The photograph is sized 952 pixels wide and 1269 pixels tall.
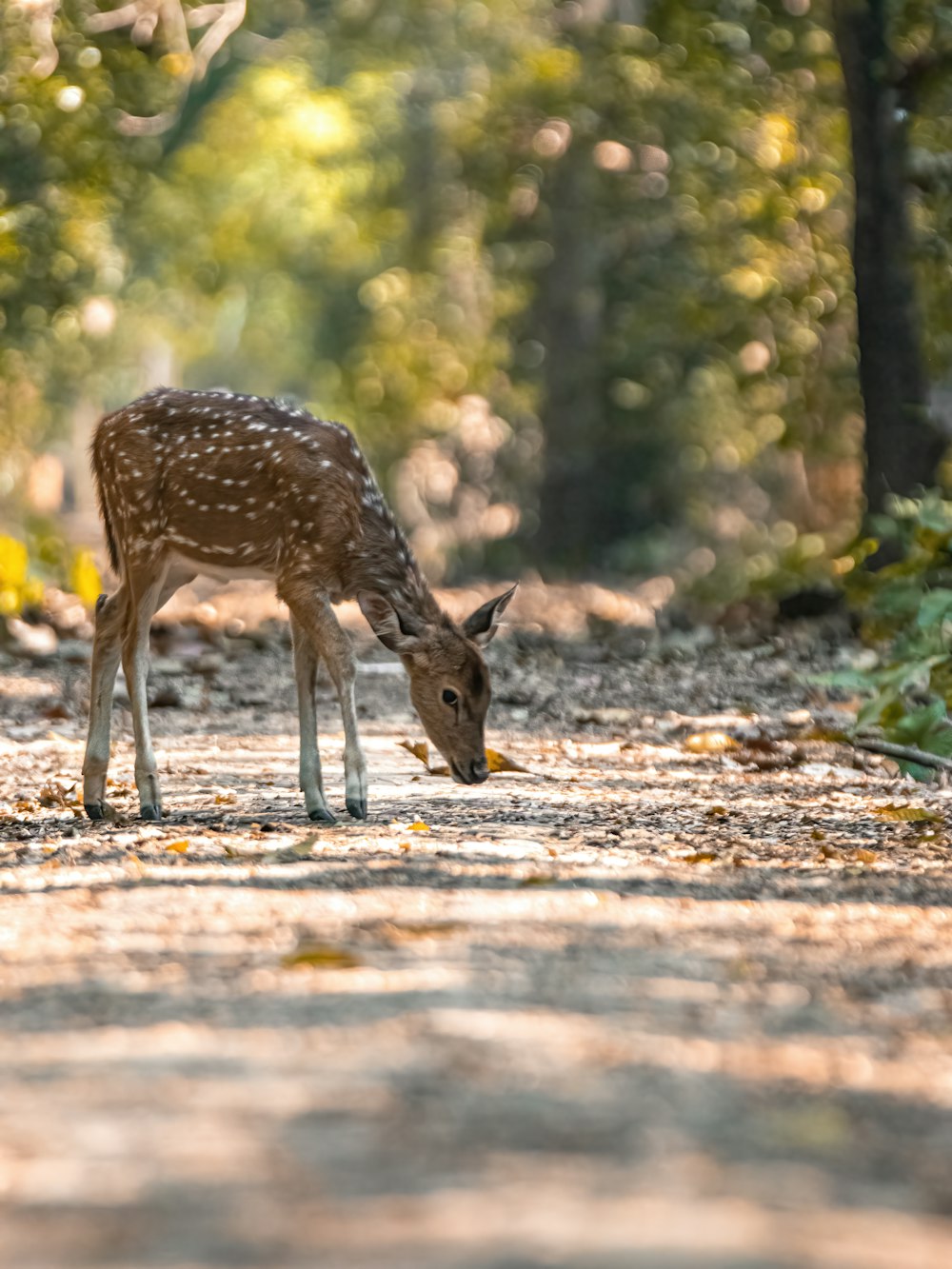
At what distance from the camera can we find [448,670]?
833cm

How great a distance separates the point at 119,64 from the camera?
1898cm

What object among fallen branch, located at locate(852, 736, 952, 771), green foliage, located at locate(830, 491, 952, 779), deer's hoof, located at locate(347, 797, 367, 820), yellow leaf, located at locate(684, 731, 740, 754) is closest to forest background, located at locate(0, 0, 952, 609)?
green foliage, located at locate(830, 491, 952, 779)

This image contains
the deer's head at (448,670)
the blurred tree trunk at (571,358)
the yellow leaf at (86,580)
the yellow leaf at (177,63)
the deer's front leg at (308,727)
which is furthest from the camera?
the blurred tree trunk at (571,358)

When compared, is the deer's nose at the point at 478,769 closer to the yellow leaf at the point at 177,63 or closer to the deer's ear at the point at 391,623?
the deer's ear at the point at 391,623

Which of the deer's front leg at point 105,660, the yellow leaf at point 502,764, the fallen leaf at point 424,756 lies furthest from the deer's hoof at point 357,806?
the yellow leaf at point 502,764

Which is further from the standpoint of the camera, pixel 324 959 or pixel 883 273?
pixel 883 273

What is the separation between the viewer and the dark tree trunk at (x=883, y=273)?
603 inches

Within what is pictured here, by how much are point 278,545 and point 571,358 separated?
56.0 feet

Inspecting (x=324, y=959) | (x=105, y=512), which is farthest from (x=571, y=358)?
(x=324, y=959)

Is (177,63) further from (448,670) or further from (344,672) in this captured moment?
(344,672)

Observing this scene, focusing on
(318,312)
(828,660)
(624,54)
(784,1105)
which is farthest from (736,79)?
(318,312)

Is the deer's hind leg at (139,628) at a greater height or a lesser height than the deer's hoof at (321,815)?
greater

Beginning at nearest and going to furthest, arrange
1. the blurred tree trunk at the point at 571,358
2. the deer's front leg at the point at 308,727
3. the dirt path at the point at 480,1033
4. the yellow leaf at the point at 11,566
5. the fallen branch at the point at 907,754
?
the dirt path at the point at 480,1033
the deer's front leg at the point at 308,727
the fallen branch at the point at 907,754
the yellow leaf at the point at 11,566
the blurred tree trunk at the point at 571,358

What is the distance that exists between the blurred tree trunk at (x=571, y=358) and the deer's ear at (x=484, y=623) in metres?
16.6
